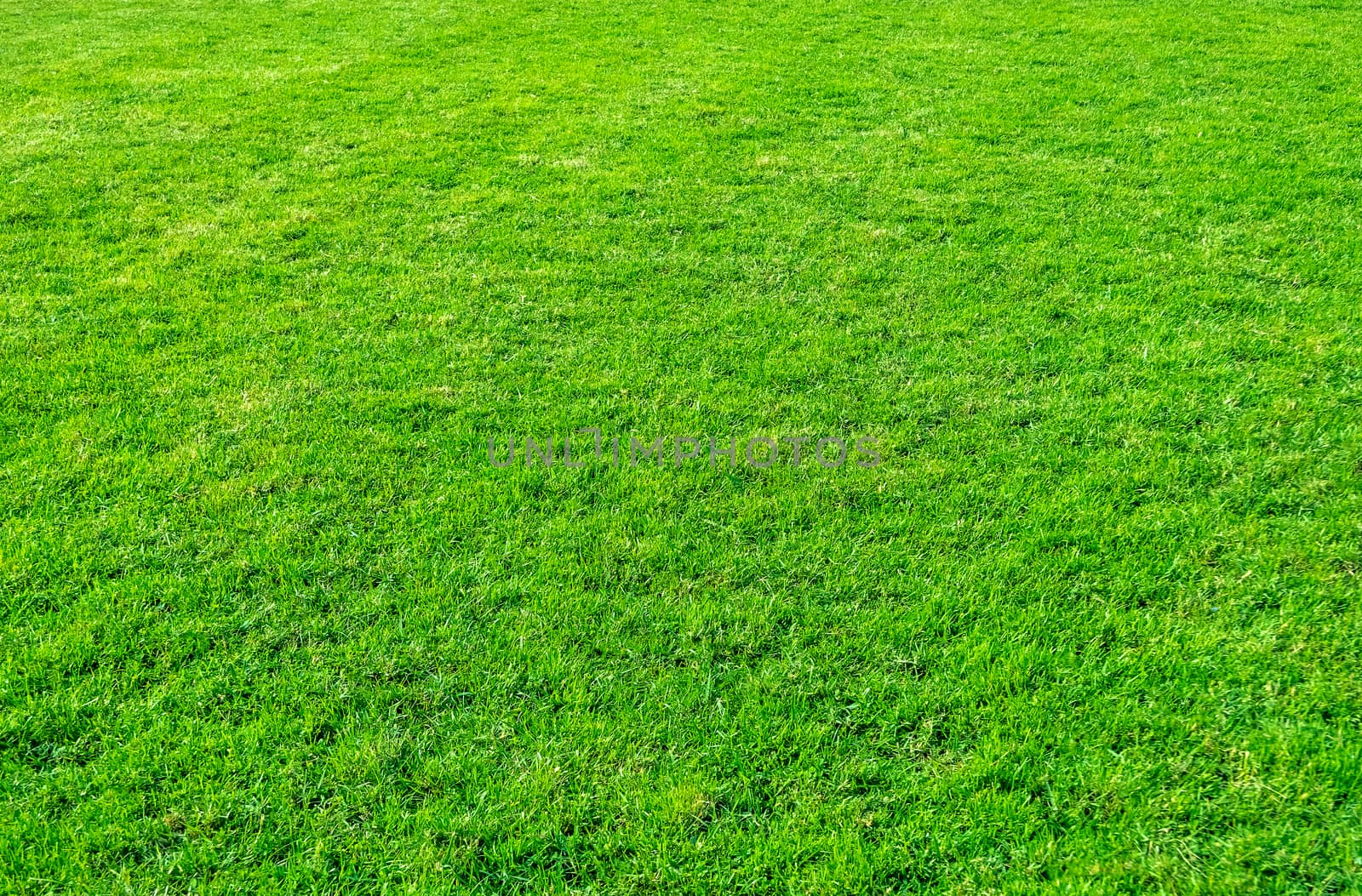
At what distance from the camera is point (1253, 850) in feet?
9.46

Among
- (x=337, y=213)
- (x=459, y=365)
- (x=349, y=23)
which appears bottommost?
(x=459, y=365)

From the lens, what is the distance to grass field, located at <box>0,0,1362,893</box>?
120 inches

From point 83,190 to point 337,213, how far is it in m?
2.52

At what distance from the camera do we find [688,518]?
14.5ft

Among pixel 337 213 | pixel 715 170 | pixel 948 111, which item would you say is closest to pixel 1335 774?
pixel 715 170

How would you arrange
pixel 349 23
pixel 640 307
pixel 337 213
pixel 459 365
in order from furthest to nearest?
pixel 349 23
pixel 337 213
pixel 640 307
pixel 459 365

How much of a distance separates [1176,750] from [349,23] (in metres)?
15.4

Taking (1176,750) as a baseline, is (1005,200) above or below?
above

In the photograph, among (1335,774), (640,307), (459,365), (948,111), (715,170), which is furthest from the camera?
(948,111)

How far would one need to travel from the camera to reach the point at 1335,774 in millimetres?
3104

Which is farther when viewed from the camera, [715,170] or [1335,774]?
[715,170]

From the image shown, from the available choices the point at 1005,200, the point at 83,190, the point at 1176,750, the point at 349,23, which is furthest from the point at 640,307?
the point at 349,23

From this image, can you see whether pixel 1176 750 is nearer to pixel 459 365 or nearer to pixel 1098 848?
pixel 1098 848

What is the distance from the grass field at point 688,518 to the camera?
10.0 ft
